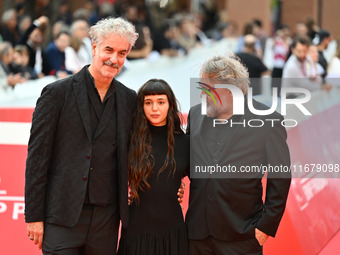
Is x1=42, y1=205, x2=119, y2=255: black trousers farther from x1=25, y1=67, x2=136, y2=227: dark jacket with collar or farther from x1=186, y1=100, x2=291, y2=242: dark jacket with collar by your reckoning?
x1=186, y1=100, x2=291, y2=242: dark jacket with collar

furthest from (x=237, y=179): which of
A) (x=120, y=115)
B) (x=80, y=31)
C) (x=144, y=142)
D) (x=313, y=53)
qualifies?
(x=313, y=53)

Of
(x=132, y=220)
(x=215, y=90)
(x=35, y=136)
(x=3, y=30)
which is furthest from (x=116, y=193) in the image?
(x=3, y=30)

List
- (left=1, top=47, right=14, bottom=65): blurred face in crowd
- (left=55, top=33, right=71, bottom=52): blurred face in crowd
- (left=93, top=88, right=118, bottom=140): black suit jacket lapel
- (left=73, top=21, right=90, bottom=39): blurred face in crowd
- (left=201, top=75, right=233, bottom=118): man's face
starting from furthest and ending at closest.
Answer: (left=55, top=33, right=71, bottom=52): blurred face in crowd, (left=73, top=21, right=90, bottom=39): blurred face in crowd, (left=1, top=47, right=14, bottom=65): blurred face in crowd, (left=201, top=75, right=233, bottom=118): man's face, (left=93, top=88, right=118, bottom=140): black suit jacket lapel

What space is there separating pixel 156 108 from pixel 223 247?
102cm

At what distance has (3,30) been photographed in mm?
12969

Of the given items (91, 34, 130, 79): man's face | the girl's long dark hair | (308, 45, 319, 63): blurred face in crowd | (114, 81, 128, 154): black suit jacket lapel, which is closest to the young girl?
the girl's long dark hair

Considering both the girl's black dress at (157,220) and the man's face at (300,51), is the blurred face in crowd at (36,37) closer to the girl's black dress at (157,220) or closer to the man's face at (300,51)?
the man's face at (300,51)

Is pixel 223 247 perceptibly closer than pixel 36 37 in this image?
Yes

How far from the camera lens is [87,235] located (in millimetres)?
3637

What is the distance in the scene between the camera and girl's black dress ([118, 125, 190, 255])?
3803mm

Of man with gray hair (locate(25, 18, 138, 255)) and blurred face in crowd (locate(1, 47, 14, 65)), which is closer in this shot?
man with gray hair (locate(25, 18, 138, 255))

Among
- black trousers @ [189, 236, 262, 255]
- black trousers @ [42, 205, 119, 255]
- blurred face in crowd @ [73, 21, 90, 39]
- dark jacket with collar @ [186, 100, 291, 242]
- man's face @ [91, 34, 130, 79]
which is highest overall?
blurred face in crowd @ [73, 21, 90, 39]

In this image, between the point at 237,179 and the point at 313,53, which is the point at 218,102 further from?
the point at 313,53

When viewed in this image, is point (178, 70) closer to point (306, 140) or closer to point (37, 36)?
point (37, 36)
